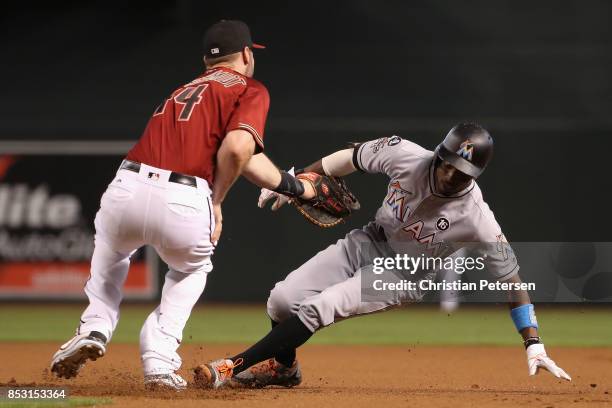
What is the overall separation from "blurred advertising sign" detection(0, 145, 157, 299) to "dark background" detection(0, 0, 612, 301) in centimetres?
41

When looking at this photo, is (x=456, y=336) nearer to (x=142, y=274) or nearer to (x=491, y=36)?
(x=142, y=274)

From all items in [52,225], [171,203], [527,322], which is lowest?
[527,322]

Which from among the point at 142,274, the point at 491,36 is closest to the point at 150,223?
the point at 142,274

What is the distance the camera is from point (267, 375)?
5449 millimetres

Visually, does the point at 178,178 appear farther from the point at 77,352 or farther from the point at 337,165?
the point at 337,165

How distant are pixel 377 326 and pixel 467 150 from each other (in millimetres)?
5682

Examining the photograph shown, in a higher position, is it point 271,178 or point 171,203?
point 271,178

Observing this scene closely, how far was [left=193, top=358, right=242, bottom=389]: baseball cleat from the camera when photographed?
16.2 feet

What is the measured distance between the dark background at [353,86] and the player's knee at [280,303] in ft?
21.4

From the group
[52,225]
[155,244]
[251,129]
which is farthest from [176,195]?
[52,225]

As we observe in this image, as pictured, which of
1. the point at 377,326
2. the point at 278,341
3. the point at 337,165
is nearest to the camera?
the point at 278,341

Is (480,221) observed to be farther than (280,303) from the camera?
No

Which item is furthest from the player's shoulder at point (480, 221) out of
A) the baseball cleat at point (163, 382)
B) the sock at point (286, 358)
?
the baseball cleat at point (163, 382)

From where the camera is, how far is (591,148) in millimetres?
12094
